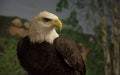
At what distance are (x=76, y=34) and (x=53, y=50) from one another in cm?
113

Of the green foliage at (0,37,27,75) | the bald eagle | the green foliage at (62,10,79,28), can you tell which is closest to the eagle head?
the bald eagle

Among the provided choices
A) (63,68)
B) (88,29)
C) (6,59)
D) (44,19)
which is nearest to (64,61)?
(63,68)

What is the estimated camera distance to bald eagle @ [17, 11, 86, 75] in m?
1.53

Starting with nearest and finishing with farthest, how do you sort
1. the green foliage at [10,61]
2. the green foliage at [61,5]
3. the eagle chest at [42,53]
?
1. the eagle chest at [42,53]
2. the green foliage at [10,61]
3. the green foliage at [61,5]

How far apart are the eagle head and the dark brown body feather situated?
0.09ft

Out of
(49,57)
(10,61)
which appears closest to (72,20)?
(10,61)

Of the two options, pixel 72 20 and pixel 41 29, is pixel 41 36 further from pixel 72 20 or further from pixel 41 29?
pixel 72 20

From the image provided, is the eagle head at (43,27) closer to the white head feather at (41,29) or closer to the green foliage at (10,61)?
the white head feather at (41,29)

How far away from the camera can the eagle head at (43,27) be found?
153cm

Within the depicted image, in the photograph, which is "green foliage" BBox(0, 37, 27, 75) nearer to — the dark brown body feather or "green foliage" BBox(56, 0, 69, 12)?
"green foliage" BBox(56, 0, 69, 12)

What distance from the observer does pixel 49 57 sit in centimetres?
153

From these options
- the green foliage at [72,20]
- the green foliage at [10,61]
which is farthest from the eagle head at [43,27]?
the green foliage at [72,20]

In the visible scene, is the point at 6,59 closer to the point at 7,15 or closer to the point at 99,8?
the point at 7,15

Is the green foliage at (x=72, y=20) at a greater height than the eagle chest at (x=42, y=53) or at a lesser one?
lesser
